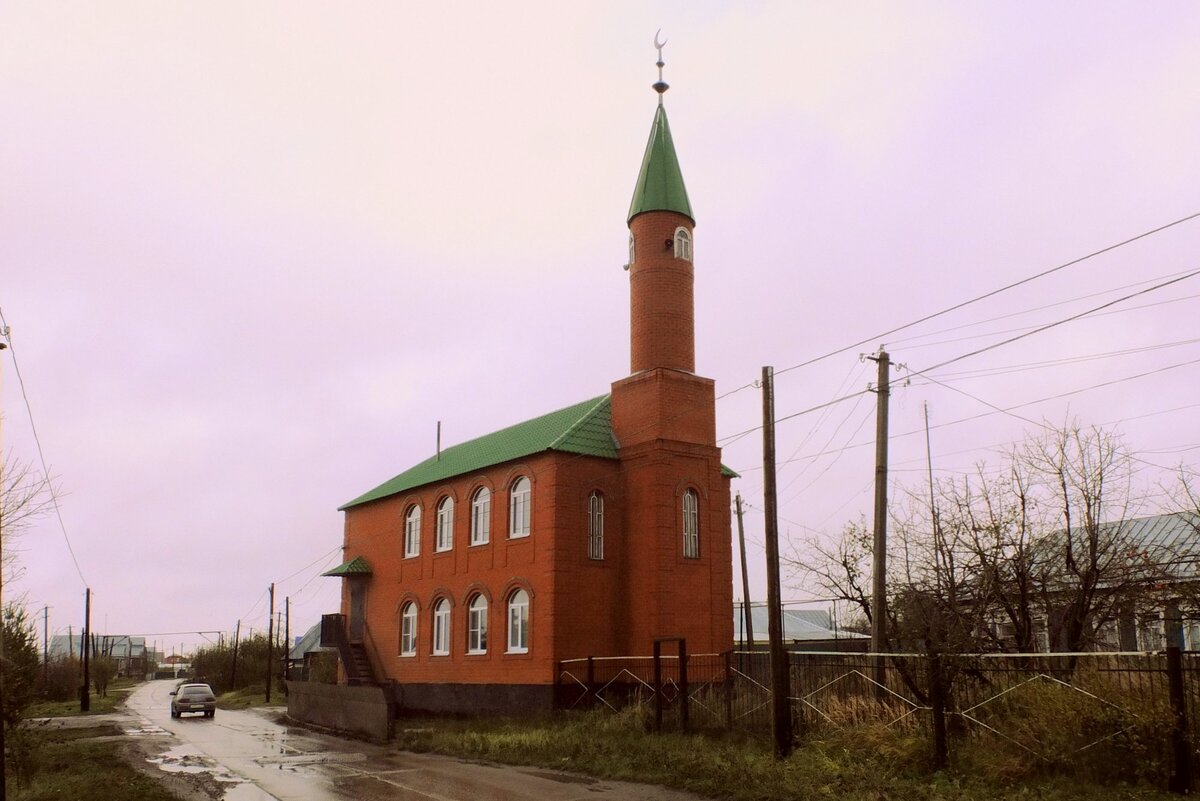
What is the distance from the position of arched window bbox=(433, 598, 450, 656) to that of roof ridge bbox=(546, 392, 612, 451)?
→ 8.00 meters

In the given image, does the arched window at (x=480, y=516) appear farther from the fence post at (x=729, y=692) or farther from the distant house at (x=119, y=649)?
the distant house at (x=119, y=649)

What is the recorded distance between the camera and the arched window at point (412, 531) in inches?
1352

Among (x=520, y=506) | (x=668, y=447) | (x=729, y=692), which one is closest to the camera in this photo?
(x=729, y=692)

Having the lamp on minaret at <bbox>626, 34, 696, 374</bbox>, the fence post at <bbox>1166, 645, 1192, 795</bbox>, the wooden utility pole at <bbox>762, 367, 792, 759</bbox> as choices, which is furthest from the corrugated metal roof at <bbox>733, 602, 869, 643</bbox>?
the fence post at <bbox>1166, 645, 1192, 795</bbox>

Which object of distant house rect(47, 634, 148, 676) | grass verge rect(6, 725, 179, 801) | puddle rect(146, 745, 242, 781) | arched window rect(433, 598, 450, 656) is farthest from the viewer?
distant house rect(47, 634, 148, 676)

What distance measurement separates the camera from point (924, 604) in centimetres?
1742

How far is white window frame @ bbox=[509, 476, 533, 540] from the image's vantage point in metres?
28.4

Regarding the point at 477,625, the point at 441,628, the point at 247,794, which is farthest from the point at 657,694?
the point at 441,628

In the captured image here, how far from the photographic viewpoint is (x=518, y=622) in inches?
1105

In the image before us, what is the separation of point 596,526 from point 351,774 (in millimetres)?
11186

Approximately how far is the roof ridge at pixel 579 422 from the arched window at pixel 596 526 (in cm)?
202

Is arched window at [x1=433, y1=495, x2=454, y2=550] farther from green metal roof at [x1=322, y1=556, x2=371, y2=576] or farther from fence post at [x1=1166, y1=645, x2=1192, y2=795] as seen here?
fence post at [x1=1166, y1=645, x2=1192, y2=795]

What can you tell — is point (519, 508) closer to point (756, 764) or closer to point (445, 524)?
point (445, 524)

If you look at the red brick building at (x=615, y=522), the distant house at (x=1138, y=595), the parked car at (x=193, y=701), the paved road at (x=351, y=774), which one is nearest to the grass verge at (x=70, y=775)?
the paved road at (x=351, y=774)
